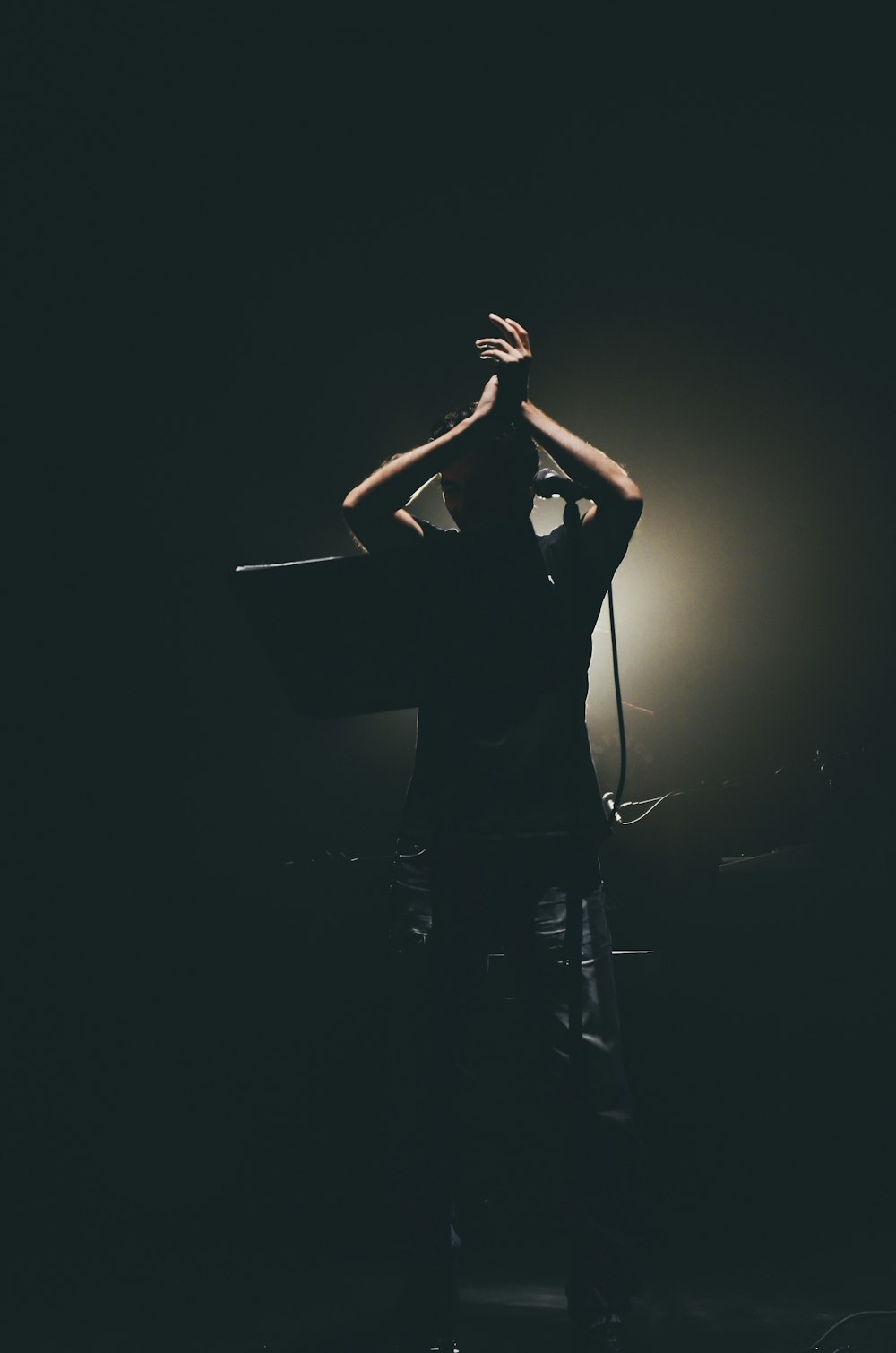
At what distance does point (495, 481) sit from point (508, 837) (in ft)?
→ 2.10

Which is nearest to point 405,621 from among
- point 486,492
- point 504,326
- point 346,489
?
point 486,492

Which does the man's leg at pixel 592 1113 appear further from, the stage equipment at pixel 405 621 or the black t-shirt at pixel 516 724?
the stage equipment at pixel 405 621

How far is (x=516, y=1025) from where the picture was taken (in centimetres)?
174

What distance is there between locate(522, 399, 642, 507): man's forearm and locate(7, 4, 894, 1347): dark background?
0.92 m

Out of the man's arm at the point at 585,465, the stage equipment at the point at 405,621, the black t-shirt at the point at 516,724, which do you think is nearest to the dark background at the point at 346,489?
the black t-shirt at the point at 516,724

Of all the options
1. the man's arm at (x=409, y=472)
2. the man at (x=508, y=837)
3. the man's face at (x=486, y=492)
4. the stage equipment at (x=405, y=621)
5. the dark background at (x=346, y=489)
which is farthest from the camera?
the dark background at (x=346, y=489)

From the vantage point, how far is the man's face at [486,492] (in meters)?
1.56

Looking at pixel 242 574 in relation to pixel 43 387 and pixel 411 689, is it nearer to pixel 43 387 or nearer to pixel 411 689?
pixel 411 689

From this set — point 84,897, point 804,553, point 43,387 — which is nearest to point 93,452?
point 43,387

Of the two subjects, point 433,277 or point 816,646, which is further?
point 816,646

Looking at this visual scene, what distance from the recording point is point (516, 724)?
1.47 m

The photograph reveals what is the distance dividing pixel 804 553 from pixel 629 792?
91 centimetres

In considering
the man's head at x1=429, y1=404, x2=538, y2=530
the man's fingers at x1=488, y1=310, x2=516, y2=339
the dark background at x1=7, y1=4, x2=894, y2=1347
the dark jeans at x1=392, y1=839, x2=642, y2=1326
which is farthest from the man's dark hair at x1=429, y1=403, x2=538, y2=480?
the dark background at x1=7, y1=4, x2=894, y2=1347

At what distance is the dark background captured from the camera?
182 centimetres
